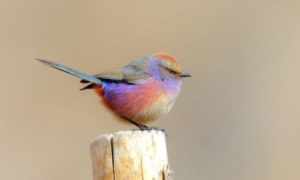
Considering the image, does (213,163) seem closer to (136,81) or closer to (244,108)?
(244,108)

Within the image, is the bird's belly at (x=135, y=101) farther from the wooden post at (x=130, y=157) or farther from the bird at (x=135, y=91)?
the wooden post at (x=130, y=157)

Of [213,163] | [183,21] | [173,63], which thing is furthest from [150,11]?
[173,63]

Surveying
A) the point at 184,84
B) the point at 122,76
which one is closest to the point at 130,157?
the point at 122,76

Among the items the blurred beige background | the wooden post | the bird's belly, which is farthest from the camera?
the blurred beige background

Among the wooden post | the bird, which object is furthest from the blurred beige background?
the wooden post

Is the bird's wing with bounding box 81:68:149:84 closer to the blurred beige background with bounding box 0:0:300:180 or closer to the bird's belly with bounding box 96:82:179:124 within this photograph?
the bird's belly with bounding box 96:82:179:124

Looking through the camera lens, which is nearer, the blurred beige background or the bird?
the bird
